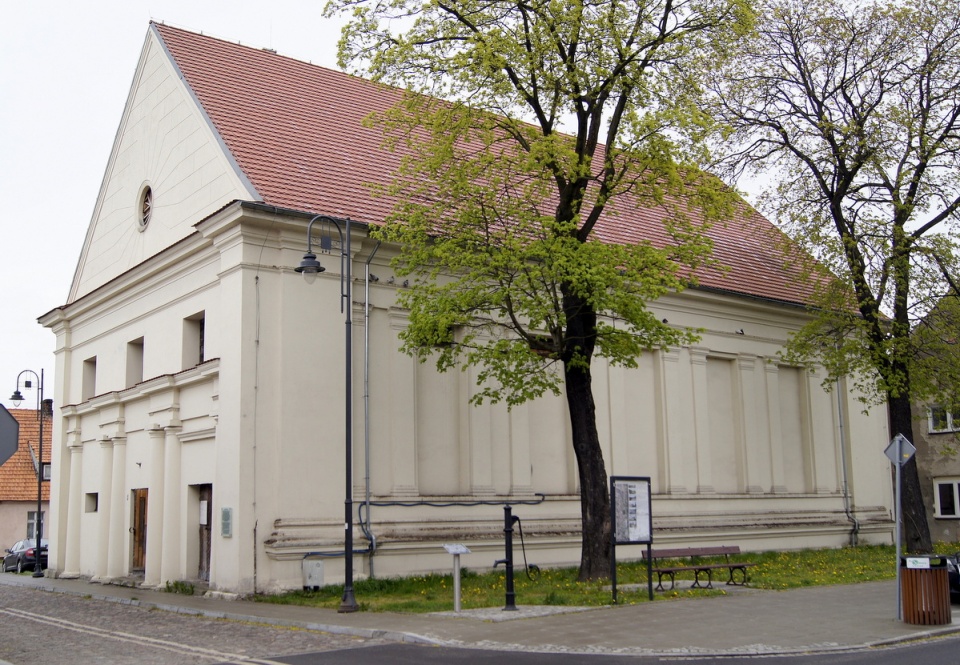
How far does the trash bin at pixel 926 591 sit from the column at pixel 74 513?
72.2ft

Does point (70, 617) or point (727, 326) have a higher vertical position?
point (727, 326)

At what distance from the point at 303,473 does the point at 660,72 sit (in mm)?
10612

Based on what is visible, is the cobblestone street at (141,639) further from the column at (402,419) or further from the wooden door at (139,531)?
the column at (402,419)

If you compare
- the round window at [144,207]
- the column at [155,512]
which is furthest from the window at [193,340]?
the round window at [144,207]

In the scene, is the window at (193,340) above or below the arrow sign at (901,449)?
Result: above

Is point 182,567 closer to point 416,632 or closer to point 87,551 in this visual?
point 87,551

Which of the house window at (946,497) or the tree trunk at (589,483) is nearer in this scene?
the tree trunk at (589,483)

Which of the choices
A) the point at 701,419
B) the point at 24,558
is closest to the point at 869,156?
the point at 701,419

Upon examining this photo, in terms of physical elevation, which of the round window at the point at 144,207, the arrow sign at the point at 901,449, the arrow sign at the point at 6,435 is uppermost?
the round window at the point at 144,207

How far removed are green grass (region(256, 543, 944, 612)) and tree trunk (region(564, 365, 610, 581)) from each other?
48 cm

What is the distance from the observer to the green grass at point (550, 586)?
57.0 ft

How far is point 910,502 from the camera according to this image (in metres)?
27.0

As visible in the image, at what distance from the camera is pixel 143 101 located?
27.6 meters

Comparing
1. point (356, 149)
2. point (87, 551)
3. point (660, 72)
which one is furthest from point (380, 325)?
point (87, 551)
